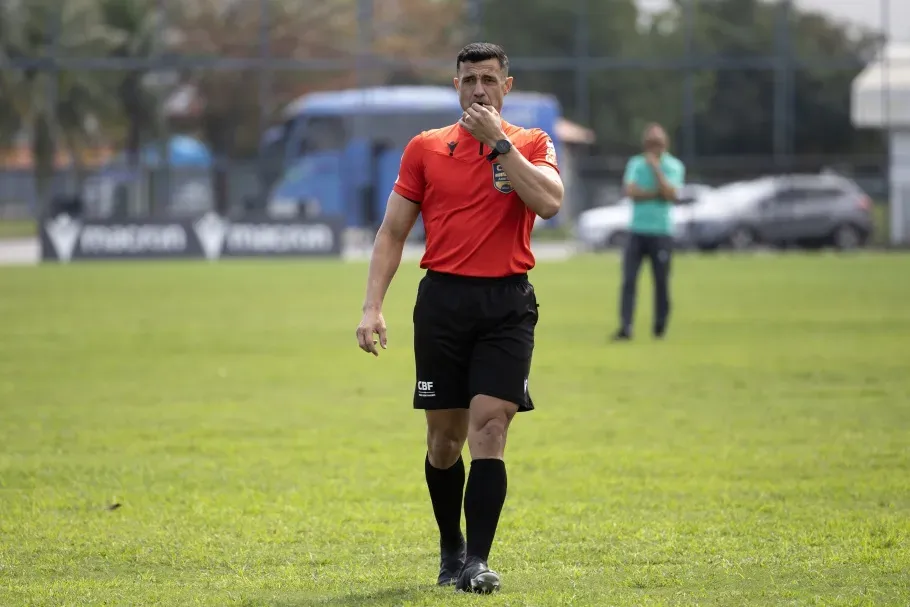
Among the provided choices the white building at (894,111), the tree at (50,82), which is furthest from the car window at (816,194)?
the tree at (50,82)

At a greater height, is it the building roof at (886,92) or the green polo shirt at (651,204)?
the building roof at (886,92)

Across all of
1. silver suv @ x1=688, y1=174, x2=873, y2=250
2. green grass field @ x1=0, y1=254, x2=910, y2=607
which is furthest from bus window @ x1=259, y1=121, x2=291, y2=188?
green grass field @ x1=0, y1=254, x2=910, y2=607

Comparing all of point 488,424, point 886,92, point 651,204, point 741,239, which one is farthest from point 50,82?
point 488,424

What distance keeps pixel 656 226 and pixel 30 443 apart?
7648 millimetres

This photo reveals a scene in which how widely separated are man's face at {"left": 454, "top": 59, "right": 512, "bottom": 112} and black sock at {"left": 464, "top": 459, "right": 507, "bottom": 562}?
4.50ft

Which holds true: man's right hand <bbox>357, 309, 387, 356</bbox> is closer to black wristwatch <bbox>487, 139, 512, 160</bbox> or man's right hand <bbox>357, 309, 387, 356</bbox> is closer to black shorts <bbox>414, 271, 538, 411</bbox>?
black shorts <bbox>414, 271, 538, 411</bbox>

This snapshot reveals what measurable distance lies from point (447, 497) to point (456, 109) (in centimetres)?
3596

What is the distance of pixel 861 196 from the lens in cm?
3578

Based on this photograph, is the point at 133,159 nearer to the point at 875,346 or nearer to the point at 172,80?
the point at 172,80

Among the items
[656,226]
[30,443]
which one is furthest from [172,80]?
[30,443]

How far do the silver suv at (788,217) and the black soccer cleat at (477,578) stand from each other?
3067 centimetres

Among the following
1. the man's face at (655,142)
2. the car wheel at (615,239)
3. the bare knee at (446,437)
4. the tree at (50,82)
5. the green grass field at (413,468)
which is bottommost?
the green grass field at (413,468)

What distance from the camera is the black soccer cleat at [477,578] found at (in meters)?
5.43

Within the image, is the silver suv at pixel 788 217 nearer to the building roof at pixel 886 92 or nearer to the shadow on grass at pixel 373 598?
the building roof at pixel 886 92
